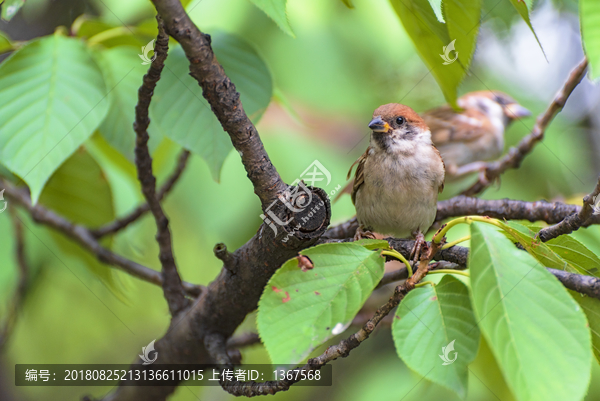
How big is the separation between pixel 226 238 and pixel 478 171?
2.34 meters

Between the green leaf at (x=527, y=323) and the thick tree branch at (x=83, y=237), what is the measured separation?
1.40 metres

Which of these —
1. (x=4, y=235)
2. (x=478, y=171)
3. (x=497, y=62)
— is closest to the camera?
(x=4, y=235)

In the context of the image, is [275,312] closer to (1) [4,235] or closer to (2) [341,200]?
(1) [4,235]

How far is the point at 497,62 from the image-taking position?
348 centimetres

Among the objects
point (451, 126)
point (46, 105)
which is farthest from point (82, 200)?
point (451, 126)

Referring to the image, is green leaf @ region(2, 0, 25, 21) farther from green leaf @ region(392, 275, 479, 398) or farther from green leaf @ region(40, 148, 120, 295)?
green leaf @ region(392, 275, 479, 398)

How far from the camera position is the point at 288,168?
2725 mm

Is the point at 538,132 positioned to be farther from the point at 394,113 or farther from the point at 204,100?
the point at 204,100

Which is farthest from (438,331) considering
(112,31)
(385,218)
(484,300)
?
(112,31)

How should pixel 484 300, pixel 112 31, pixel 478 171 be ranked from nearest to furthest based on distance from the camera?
1. pixel 484 300
2. pixel 112 31
3. pixel 478 171

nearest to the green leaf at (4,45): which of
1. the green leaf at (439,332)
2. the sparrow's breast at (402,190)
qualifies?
the sparrow's breast at (402,190)

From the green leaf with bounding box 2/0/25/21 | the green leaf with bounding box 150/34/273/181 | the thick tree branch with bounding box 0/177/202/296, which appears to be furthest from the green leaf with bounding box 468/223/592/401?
the thick tree branch with bounding box 0/177/202/296

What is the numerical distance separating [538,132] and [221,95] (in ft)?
5.90

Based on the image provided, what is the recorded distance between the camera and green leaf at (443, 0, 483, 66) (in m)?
1.15
